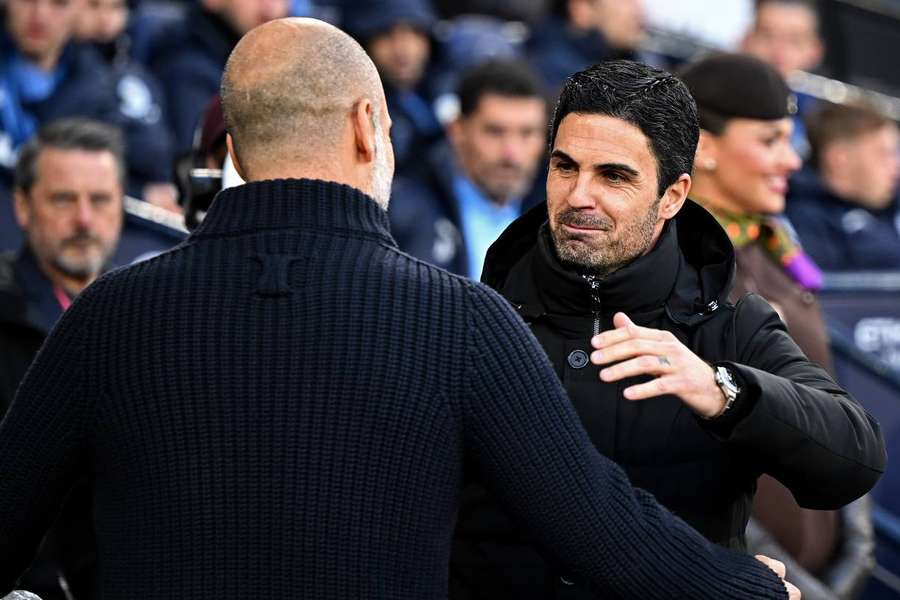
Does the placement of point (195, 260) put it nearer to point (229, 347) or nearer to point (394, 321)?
point (229, 347)

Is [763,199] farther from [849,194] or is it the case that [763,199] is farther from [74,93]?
[849,194]

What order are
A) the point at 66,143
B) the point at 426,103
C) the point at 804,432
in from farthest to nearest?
the point at 426,103 → the point at 66,143 → the point at 804,432

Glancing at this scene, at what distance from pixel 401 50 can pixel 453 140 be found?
91 centimetres

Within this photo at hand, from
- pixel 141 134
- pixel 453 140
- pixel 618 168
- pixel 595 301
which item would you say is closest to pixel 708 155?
pixel 618 168

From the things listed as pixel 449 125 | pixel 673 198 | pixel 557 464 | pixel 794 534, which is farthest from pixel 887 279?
pixel 557 464

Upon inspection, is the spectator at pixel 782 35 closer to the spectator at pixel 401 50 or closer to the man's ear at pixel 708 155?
the spectator at pixel 401 50

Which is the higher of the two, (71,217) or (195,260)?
(71,217)

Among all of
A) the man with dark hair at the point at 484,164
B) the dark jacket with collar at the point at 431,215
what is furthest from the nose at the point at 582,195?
the man with dark hair at the point at 484,164

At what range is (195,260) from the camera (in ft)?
8.74

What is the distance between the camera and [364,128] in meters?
2.71

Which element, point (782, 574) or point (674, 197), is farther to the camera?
point (674, 197)

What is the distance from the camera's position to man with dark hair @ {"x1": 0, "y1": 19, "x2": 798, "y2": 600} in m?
2.55

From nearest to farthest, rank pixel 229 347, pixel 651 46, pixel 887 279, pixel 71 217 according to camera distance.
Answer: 1. pixel 229 347
2. pixel 71 217
3. pixel 887 279
4. pixel 651 46

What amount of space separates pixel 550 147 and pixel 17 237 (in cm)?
348
